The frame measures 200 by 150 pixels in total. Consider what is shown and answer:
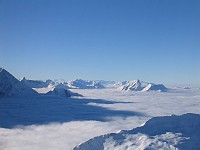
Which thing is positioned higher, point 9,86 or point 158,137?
point 9,86

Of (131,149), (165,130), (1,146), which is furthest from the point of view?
(1,146)

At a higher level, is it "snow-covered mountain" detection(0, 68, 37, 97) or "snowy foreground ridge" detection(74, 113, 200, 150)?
"snow-covered mountain" detection(0, 68, 37, 97)

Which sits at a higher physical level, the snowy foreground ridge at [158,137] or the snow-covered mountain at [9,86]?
the snow-covered mountain at [9,86]

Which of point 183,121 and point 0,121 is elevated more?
point 183,121

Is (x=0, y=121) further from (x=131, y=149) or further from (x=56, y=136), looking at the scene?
(x=131, y=149)

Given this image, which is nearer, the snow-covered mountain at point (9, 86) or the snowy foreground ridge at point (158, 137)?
the snowy foreground ridge at point (158, 137)

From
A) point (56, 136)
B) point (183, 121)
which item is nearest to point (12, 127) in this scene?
point (56, 136)

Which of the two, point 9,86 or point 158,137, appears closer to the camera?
point 158,137

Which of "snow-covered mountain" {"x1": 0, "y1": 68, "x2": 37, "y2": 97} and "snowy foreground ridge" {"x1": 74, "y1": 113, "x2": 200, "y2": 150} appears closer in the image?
"snowy foreground ridge" {"x1": 74, "y1": 113, "x2": 200, "y2": 150}
